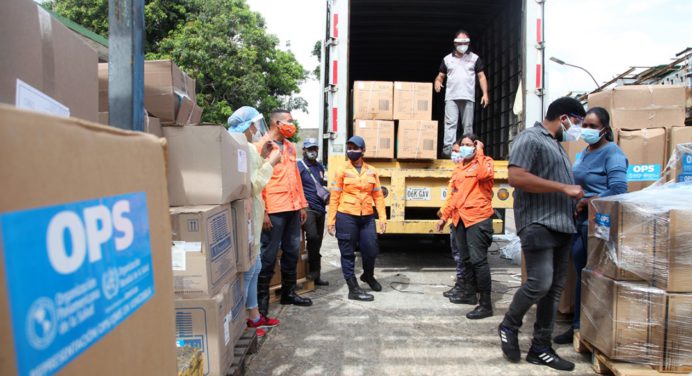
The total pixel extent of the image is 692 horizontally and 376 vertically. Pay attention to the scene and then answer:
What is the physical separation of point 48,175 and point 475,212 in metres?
3.93

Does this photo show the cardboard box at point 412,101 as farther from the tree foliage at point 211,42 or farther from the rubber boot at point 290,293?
the tree foliage at point 211,42

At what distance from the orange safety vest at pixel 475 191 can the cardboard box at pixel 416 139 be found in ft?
2.77

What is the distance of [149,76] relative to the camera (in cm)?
267

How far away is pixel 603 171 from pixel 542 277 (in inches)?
40.4

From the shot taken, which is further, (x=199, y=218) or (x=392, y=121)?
(x=392, y=121)

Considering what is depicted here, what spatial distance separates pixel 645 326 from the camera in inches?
105

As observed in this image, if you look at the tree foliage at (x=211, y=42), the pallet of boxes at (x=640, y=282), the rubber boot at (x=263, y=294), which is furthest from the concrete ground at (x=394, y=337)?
the tree foliage at (x=211, y=42)

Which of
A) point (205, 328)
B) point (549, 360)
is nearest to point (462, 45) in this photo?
point (549, 360)

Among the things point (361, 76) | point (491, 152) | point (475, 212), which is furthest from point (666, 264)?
point (361, 76)

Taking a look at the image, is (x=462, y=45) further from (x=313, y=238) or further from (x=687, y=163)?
(x=687, y=163)

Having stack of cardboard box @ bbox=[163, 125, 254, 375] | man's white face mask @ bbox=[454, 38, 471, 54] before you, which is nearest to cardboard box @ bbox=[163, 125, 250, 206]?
stack of cardboard box @ bbox=[163, 125, 254, 375]

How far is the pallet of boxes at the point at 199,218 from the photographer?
2328 millimetres

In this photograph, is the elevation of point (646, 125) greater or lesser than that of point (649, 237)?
greater

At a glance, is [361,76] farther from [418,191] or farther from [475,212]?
[475,212]
